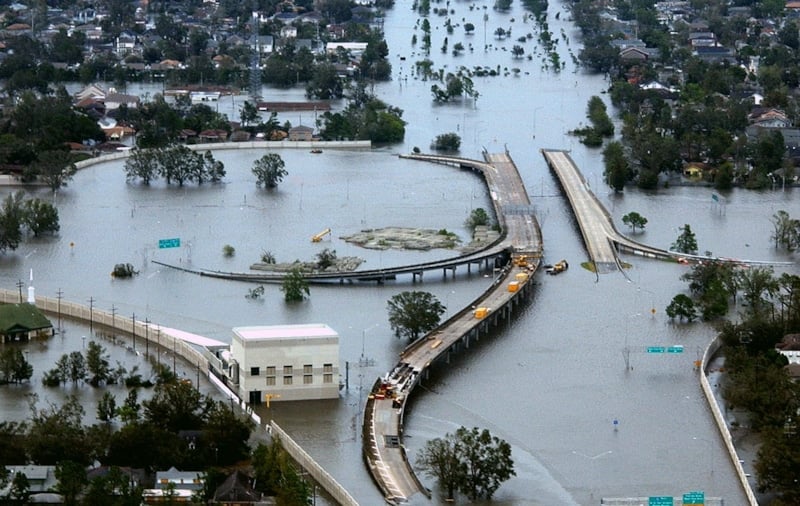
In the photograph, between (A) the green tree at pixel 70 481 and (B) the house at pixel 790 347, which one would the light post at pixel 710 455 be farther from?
(A) the green tree at pixel 70 481

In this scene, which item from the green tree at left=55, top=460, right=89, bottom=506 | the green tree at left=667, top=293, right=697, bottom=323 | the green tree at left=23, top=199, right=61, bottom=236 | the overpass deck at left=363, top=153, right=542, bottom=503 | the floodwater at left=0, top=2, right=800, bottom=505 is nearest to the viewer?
the green tree at left=55, top=460, right=89, bottom=506

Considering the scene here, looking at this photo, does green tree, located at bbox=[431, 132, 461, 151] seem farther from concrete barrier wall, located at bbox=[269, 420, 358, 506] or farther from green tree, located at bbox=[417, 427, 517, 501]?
green tree, located at bbox=[417, 427, 517, 501]

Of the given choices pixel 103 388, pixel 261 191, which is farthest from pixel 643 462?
pixel 261 191

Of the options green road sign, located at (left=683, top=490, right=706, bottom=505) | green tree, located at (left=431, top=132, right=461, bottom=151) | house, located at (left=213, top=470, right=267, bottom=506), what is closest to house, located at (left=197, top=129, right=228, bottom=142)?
green tree, located at (left=431, top=132, right=461, bottom=151)

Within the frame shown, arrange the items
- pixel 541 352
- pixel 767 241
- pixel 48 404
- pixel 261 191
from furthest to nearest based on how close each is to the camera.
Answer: pixel 261 191 < pixel 767 241 < pixel 541 352 < pixel 48 404

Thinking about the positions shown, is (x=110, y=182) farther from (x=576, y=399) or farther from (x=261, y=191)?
(x=576, y=399)

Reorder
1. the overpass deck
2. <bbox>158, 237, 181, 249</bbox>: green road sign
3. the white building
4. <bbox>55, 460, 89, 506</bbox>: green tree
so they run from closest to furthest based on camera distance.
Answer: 1. <bbox>55, 460, 89, 506</bbox>: green tree
2. the overpass deck
3. the white building
4. <bbox>158, 237, 181, 249</bbox>: green road sign

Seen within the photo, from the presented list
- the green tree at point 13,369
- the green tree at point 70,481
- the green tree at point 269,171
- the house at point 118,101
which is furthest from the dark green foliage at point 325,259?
the house at point 118,101

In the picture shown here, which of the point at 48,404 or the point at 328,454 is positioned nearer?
the point at 328,454
